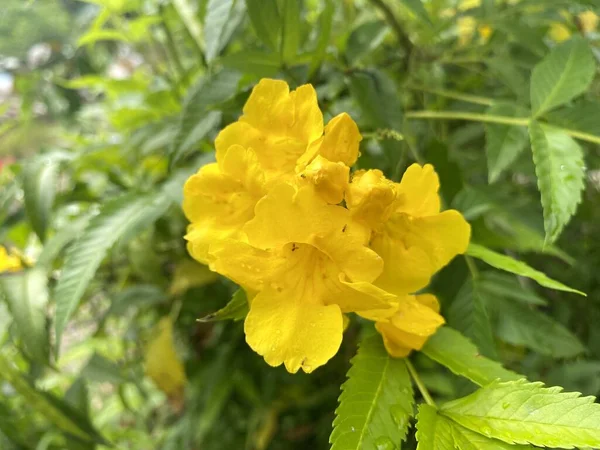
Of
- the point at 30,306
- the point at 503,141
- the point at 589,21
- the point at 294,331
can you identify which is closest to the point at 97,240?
the point at 30,306

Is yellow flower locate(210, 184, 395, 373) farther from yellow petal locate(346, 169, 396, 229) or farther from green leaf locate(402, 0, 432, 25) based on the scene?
green leaf locate(402, 0, 432, 25)

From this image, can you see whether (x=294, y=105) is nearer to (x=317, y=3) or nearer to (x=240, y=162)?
(x=240, y=162)

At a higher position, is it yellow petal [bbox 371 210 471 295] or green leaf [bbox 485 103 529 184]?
yellow petal [bbox 371 210 471 295]

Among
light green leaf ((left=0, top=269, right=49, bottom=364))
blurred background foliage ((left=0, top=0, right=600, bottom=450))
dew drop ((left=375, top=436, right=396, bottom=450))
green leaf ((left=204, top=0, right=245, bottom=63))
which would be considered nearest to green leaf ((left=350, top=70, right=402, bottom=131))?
blurred background foliage ((left=0, top=0, right=600, bottom=450))

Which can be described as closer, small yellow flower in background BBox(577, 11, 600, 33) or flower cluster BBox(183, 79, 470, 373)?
flower cluster BBox(183, 79, 470, 373)

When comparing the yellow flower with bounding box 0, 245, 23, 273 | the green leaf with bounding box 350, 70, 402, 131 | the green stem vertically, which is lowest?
the yellow flower with bounding box 0, 245, 23, 273

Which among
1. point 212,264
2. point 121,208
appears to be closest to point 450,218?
point 212,264
